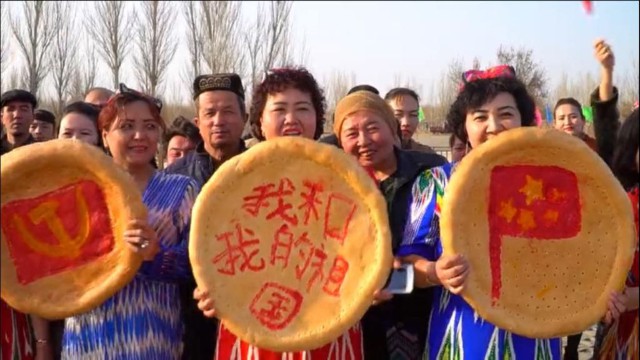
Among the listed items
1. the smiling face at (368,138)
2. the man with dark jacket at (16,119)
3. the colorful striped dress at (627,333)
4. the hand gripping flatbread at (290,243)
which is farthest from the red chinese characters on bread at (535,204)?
the man with dark jacket at (16,119)

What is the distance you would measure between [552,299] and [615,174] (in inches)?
24.2

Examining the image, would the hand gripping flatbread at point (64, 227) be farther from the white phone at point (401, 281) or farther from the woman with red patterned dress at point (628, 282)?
the woman with red patterned dress at point (628, 282)

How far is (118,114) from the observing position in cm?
267

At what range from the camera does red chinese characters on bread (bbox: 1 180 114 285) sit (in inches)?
95.7

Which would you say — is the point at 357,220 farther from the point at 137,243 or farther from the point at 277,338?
the point at 137,243

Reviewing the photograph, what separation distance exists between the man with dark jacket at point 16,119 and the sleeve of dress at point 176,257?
2995 millimetres

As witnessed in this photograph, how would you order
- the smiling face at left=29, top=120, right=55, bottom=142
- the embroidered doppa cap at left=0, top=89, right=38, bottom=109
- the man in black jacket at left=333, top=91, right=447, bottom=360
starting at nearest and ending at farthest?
the man in black jacket at left=333, top=91, right=447, bottom=360, the embroidered doppa cap at left=0, top=89, right=38, bottom=109, the smiling face at left=29, top=120, right=55, bottom=142

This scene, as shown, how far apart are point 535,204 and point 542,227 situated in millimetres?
89

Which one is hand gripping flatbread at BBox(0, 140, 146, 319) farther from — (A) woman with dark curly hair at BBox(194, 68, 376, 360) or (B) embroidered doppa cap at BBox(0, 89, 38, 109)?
(B) embroidered doppa cap at BBox(0, 89, 38, 109)

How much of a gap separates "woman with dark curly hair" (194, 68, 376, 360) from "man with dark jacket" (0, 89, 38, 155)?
9.57 ft

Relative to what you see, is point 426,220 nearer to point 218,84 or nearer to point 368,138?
point 368,138

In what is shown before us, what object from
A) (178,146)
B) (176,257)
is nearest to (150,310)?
(176,257)

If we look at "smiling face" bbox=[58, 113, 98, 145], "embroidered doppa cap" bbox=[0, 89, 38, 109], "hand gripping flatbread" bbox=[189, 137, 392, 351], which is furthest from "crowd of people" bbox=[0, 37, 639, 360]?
"embroidered doppa cap" bbox=[0, 89, 38, 109]

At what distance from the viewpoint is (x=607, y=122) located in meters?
3.05
